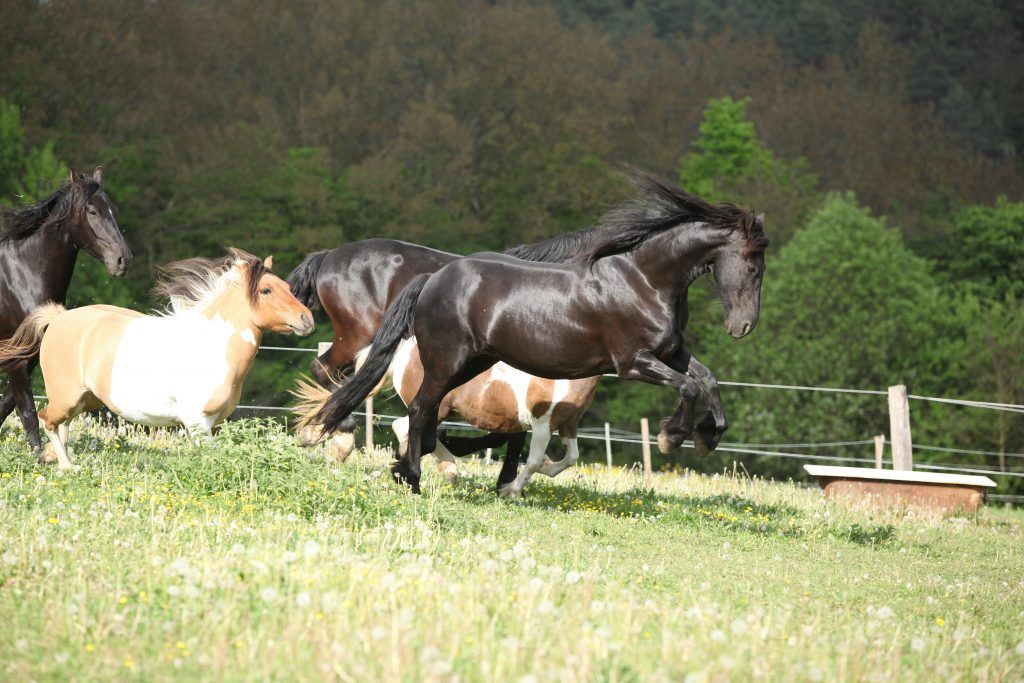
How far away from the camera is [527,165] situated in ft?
133

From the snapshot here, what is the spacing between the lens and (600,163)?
41219 millimetres

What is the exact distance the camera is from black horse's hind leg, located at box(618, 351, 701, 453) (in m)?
8.73

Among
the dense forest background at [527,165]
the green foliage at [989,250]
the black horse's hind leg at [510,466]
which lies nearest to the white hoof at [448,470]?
the black horse's hind leg at [510,466]

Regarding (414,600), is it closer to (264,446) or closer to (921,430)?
(264,446)

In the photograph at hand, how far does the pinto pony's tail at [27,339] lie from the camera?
33.1 ft

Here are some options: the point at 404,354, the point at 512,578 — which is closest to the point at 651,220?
the point at 404,354

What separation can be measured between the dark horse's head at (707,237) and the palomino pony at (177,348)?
2500 millimetres

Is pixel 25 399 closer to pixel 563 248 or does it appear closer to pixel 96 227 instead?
pixel 96 227

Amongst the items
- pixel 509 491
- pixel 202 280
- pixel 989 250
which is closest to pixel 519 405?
pixel 509 491

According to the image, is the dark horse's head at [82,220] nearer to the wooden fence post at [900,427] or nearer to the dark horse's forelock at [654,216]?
Answer: the dark horse's forelock at [654,216]

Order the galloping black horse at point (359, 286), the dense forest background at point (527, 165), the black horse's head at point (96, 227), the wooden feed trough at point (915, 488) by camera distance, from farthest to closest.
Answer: the dense forest background at point (527, 165), the wooden feed trough at point (915, 488), the galloping black horse at point (359, 286), the black horse's head at point (96, 227)

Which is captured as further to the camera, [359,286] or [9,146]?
[9,146]

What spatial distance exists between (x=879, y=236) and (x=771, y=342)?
182 inches

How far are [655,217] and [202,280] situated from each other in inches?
138
